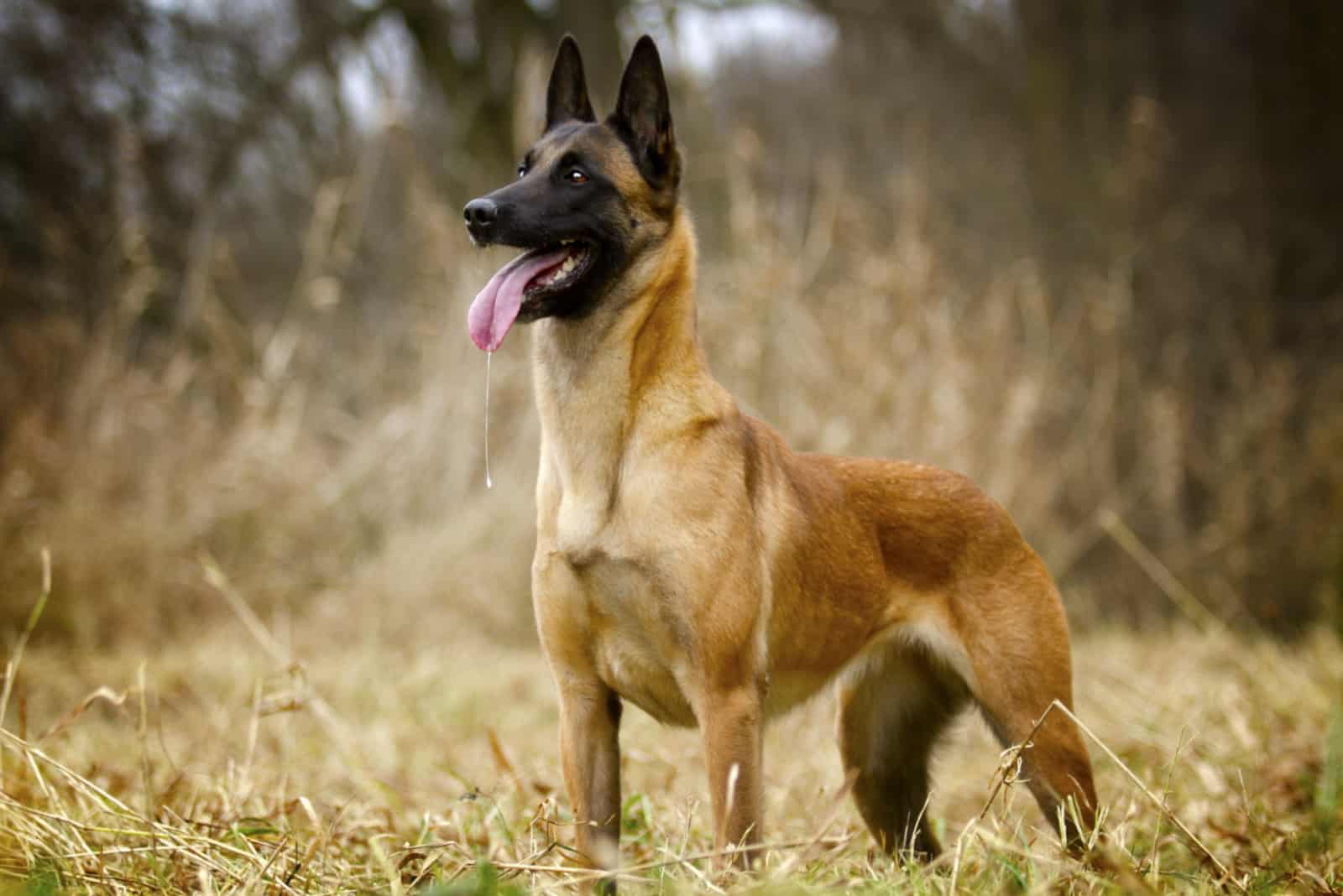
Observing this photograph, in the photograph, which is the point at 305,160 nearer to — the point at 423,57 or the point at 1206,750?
the point at 423,57

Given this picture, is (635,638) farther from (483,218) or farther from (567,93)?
(567,93)

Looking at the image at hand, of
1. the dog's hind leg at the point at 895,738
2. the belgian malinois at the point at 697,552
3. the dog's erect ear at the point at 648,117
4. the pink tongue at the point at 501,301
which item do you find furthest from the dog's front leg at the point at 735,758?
the dog's erect ear at the point at 648,117

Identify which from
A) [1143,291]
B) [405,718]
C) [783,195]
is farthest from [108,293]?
[1143,291]

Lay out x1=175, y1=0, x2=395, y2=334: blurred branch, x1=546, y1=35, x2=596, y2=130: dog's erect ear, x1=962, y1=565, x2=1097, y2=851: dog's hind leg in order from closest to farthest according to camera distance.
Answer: x1=962, y1=565, x2=1097, y2=851: dog's hind leg → x1=546, y1=35, x2=596, y2=130: dog's erect ear → x1=175, y1=0, x2=395, y2=334: blurred branch

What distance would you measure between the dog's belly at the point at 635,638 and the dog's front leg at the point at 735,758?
4.9 inches

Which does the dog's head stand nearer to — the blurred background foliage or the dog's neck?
the dog's neck

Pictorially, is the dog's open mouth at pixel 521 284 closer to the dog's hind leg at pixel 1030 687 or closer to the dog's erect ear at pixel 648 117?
the dog's erect ear at pixel 648 117

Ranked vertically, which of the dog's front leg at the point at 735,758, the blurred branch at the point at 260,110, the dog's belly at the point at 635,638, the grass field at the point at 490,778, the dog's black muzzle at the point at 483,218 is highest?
the blurred branch at the point at 260,110

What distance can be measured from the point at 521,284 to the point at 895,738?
6.22 ft

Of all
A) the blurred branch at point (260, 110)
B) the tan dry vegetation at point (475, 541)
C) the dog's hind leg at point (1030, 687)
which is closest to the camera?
the dog's hind leg at point (1030, 687)

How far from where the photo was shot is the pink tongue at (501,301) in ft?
8.87

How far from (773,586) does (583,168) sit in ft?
4.08

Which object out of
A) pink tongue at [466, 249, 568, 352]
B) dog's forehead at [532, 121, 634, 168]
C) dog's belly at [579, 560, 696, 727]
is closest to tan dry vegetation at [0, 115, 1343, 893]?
dog's belly at [579, 560, 696, 727]

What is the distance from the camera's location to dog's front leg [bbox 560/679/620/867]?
112 inches
